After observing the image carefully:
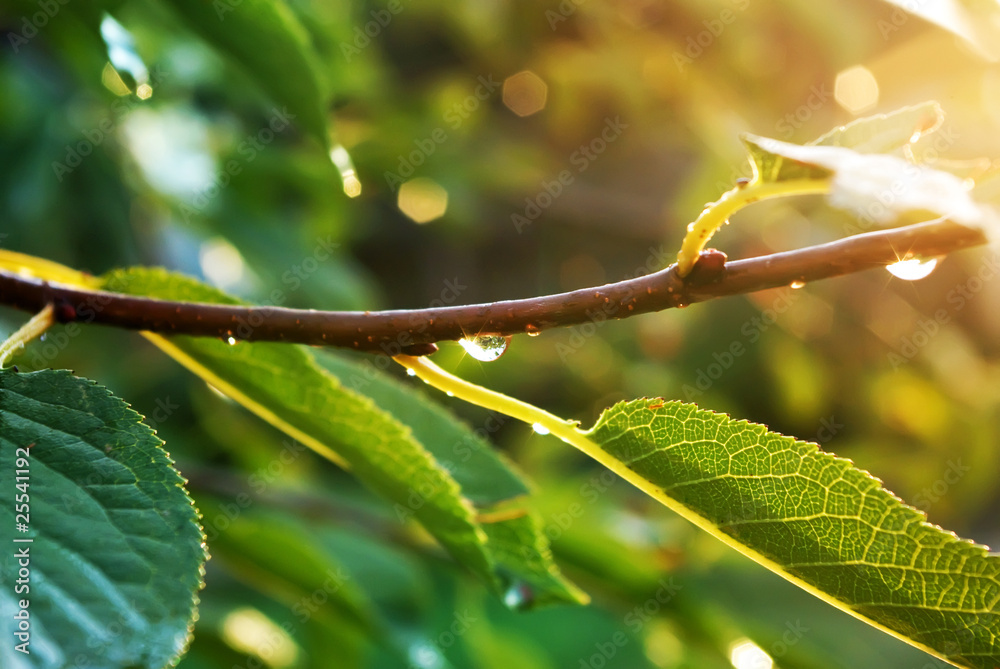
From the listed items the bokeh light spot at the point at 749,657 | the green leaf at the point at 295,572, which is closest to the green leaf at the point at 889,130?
the bokeh light spot at the point at 749,657

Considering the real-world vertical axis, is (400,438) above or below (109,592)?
above

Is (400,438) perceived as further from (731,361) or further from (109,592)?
(731,361)

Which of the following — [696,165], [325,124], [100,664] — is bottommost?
[100,664]

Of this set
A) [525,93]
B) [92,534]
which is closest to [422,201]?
[525,93]

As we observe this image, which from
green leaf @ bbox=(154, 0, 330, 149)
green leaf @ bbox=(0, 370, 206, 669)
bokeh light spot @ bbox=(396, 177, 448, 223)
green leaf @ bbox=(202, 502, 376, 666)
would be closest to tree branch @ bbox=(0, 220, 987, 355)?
green leaf @ bbox=(0, 370, 206, 669)

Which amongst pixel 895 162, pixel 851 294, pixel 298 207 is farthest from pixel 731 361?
pixel 895 162
